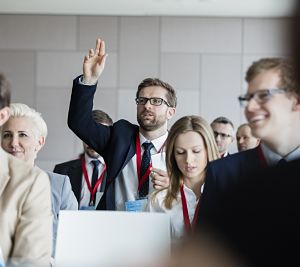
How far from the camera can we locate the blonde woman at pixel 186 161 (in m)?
2.37

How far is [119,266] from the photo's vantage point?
1.36ft

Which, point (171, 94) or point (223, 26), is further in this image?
point (223, 26)

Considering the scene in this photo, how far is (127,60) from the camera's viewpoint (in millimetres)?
7004

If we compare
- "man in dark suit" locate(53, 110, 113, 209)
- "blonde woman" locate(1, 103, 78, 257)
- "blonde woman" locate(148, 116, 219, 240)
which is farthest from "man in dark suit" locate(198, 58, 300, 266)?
"man in dark suit" locate(53, 110, 113, 209)

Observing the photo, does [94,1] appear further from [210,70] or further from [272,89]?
[272,89]

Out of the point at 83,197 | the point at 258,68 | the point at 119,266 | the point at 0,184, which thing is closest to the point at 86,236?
the point at 0,184

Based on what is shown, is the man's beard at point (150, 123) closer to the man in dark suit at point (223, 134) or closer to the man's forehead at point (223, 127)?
the man in dark suit at point (223, 134)

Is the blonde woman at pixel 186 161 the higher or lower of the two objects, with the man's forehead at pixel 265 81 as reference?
lower

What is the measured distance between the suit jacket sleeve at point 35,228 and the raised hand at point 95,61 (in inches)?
38.7

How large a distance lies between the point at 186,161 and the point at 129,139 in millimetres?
748

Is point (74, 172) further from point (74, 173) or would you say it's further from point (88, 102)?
point (88, 102)

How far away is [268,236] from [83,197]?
3981 millimetres

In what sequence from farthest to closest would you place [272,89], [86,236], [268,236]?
[86,236], [272,89], [268,236]

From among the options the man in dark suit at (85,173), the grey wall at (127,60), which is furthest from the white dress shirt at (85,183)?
the grey wall at (127,60)
